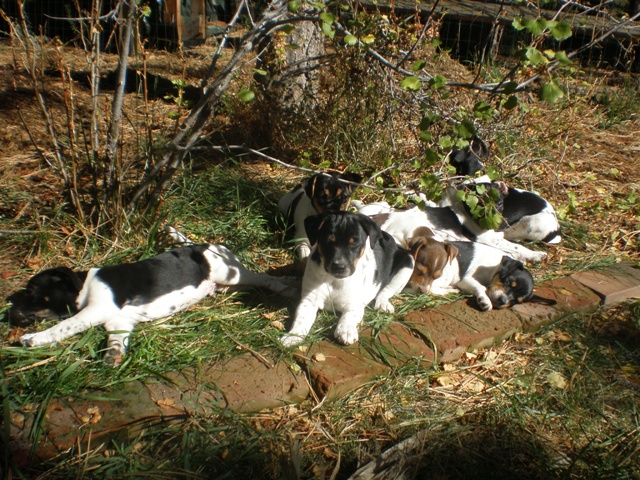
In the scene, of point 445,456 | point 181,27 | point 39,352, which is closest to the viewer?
point 445,456

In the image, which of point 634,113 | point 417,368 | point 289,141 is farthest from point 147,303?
point 634,113

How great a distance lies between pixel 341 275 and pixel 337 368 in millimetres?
771

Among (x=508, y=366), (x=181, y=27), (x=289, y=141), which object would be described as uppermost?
(x=181, y=27)

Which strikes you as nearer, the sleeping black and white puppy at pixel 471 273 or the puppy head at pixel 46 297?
the puppy head at pixel 46 297

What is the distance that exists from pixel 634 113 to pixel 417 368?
8.43 meters

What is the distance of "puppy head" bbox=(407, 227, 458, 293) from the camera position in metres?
5.09

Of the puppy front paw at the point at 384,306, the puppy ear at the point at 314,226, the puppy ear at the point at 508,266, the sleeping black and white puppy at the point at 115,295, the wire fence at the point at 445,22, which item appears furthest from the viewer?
the wire fence at the point at 445,22

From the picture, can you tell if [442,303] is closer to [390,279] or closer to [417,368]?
[390,279]

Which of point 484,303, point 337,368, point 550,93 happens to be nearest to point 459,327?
point 484,303

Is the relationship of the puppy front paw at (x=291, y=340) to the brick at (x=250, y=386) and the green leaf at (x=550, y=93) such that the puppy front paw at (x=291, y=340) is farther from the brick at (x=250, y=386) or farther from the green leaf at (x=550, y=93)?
the green leaf at (x=550, y=93)

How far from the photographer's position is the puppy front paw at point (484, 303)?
4.82m

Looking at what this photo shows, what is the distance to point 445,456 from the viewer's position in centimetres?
331

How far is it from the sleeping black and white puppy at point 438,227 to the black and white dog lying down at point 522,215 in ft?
0.53

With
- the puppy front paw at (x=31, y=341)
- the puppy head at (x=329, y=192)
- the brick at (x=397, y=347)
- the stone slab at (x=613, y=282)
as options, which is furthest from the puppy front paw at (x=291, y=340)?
the stone slab at (x=613, y=282)
